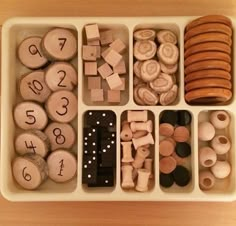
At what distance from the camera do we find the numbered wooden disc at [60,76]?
914 mm

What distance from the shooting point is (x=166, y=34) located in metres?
0.92

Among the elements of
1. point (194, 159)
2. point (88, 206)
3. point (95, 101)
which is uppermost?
point (95, 101)

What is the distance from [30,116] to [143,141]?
0.25 m

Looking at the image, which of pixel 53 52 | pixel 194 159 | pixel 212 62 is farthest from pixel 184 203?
pixel 53 52

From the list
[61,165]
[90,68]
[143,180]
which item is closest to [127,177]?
[143,180]

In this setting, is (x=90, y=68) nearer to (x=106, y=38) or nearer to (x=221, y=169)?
(x=106, y=38)

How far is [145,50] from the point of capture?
2.98ft

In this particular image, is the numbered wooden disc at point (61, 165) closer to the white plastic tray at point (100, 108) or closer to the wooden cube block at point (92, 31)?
the white plastic tray at point (100, 108)

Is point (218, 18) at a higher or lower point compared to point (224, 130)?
higher

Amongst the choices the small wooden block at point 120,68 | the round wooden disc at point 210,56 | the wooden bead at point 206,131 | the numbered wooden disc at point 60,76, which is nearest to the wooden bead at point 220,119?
the wooden bead at point 206,131

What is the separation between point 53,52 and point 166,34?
25 cm

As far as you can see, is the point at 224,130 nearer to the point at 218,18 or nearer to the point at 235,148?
the point at 235,148

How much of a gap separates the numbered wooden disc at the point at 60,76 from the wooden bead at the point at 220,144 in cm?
34

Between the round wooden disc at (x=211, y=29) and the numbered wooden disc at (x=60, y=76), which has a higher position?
the round wooden disc at (x=211, y=29)
